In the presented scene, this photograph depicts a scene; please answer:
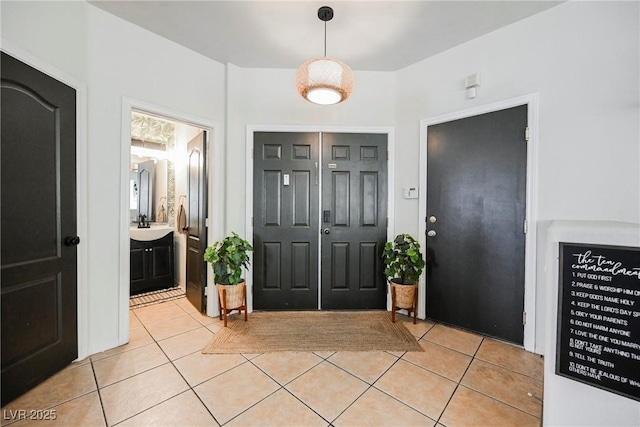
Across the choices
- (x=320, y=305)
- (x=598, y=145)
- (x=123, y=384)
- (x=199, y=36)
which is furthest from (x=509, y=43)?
(x=123, y=384)

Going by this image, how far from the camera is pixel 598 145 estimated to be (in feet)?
5.89

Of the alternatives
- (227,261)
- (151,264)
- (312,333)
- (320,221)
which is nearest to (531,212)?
(320,221)

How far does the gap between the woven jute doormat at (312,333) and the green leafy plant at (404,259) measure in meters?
0.48

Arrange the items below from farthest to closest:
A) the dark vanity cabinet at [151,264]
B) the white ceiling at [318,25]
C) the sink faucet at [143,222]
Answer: the sink faucet at [143,222] → the dark vanity cabinet at [151,264] → the white ceiling at [318,25]

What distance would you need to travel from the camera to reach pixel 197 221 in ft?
9.46

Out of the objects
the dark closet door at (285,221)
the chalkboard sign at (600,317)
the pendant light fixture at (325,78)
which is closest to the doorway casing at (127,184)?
the dark closet door at (285,221)

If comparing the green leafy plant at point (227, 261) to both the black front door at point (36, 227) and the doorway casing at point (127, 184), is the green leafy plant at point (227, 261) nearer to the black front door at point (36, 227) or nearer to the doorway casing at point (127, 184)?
the doorway casing at point (127, 184)

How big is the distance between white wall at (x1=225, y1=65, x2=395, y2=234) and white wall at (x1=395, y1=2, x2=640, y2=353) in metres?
0.87

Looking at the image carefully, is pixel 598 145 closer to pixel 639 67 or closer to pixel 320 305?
pixel 639 67

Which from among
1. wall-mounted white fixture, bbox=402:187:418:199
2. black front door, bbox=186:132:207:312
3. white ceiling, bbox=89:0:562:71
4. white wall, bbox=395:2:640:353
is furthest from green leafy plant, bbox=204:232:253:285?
white wall, bbox=395:2:640:353

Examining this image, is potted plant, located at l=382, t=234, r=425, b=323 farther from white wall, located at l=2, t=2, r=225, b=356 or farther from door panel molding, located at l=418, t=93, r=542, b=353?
white wall, located at l=2, t=2, r=225, b=356

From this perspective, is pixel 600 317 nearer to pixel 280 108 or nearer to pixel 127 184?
pixel 280 108

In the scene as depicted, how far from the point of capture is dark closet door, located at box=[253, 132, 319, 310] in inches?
110

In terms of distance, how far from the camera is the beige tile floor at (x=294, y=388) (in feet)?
4.58
